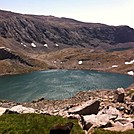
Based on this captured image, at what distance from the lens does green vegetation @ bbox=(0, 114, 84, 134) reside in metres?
32.4

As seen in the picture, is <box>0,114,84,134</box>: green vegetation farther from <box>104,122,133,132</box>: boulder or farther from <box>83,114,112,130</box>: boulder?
<box>104,122,133,132</box>: boulder

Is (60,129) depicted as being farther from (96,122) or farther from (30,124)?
(96,122)

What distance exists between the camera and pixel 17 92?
6196 inches

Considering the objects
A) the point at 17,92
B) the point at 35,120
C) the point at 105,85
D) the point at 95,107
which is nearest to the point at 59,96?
the point at 17,92

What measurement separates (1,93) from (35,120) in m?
129

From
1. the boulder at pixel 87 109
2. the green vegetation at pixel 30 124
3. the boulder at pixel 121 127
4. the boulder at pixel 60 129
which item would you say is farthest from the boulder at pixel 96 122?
the boulder at pixel 87 109

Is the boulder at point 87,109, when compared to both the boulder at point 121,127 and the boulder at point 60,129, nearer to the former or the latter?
the boulder at point 121,127

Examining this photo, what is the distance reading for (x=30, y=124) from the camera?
33562 millimetres

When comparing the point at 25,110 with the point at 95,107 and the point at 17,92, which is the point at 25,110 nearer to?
the point at 95,107

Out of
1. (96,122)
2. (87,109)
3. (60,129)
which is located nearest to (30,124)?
(60,129)

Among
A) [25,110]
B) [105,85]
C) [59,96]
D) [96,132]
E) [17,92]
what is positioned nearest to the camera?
[96,132]

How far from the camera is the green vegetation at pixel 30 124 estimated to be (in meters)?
32.4

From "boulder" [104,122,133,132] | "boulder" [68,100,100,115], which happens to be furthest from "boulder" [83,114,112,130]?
"boulder" [68,100,100,115]

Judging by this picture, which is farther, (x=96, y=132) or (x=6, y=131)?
(x=6, y=131)
